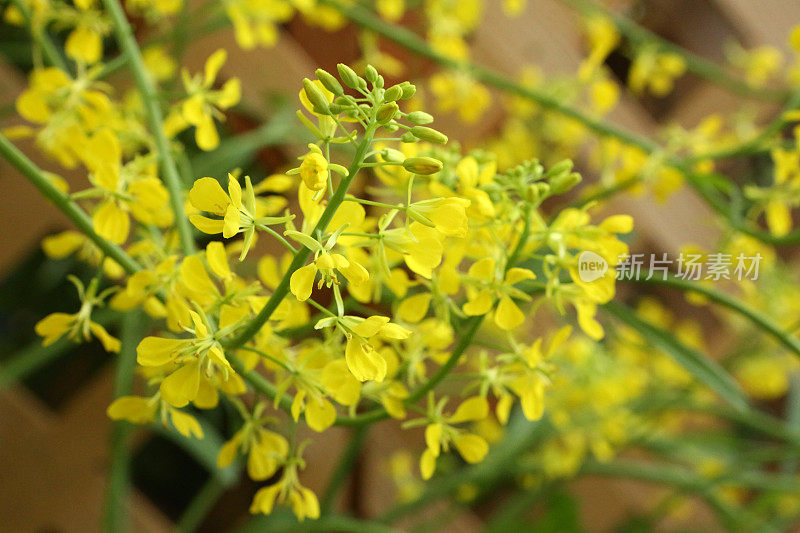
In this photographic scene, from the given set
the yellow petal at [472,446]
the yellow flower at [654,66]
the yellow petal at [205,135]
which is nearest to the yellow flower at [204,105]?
the yellow petal at [205,135]

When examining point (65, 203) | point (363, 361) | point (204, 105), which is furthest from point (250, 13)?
point (363, 361)

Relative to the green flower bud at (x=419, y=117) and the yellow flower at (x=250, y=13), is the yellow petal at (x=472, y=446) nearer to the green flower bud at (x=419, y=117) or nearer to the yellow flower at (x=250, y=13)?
the green flower bud at (x=419, y=117)

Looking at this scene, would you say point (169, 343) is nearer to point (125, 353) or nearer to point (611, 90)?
point (125, 353)

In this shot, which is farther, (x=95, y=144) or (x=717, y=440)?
(x=717, y=440)

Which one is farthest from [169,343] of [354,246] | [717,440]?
[717,440]

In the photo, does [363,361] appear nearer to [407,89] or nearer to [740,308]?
[407,89]

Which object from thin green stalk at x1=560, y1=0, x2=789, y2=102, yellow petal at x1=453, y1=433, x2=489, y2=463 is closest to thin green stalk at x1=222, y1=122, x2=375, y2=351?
yellow petal at x1=453, y1=433, x2=489, y2=463
